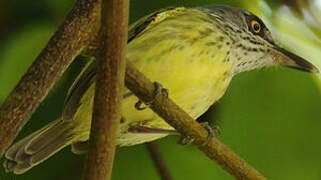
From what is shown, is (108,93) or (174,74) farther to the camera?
(174,74)

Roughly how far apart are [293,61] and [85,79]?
0.50 meters

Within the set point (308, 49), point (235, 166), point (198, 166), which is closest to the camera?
point (235, 166)

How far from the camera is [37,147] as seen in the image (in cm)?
162

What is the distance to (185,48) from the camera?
5.47ft

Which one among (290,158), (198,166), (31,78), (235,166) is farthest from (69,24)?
(290,158)

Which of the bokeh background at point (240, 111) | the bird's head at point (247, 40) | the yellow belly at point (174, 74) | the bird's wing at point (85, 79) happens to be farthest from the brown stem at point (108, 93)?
the bird's head at point (247, 40)

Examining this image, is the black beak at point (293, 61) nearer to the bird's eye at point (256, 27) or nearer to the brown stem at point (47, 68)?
the bird's eye at point (256, 27)

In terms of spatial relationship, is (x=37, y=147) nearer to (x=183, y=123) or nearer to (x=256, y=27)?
(x=183, y=123)

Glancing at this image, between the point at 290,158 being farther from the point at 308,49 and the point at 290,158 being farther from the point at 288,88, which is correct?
the point at 308,49

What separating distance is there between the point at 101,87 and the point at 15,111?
0.12 m

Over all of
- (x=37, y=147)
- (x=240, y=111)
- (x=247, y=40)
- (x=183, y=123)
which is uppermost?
(x=247, y=40)

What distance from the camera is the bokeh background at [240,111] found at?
4.84 feet

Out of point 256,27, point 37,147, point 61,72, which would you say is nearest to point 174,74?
point 37,147

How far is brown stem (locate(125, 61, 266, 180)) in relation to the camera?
0.98 meters
